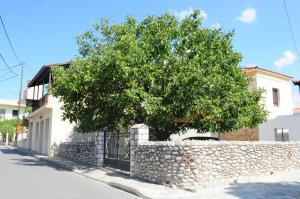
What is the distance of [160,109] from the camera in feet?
51.8

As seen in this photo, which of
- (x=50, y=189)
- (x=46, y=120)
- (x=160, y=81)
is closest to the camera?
(x=50, y=189)

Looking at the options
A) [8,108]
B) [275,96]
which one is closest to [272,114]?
[275,96]

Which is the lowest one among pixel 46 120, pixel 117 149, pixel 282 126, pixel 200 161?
pixel 200 161

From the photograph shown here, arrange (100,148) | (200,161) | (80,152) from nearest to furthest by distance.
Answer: (200,161), (100,148), (80,152)

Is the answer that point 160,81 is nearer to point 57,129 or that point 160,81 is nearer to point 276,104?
point 57,129

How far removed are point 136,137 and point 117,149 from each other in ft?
10.1

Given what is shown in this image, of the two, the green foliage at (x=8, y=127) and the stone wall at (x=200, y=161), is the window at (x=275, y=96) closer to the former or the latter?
the stone wall at (x=200, y=161)

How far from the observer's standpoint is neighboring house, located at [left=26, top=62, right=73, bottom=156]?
27609 mm

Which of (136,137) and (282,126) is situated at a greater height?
(282,126)

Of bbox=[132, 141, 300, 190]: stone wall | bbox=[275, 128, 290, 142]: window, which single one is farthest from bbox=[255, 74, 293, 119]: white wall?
bbox=[132, 141, 300, 190]: stone wall

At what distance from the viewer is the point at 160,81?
1664 centimetres

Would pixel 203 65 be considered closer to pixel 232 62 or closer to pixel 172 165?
pixel 232 62

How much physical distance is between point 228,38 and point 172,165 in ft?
28.3

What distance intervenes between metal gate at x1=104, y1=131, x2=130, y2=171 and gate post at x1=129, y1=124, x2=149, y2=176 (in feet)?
4.62
